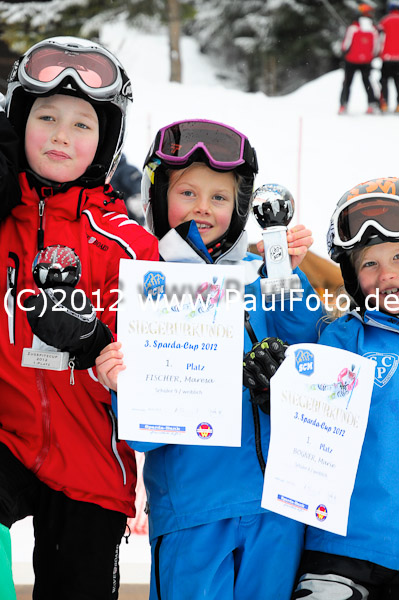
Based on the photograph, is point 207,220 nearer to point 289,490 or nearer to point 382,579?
point 289,490

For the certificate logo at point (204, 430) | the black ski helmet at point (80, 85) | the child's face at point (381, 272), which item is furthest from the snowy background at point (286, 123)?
the certificate logo at point (204, 430)

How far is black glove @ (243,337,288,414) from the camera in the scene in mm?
1843

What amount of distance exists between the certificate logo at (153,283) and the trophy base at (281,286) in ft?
1.07

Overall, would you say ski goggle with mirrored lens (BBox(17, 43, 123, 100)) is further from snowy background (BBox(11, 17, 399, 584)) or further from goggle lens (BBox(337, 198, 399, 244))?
snowy background (BBox(11, 17, 399, 584))

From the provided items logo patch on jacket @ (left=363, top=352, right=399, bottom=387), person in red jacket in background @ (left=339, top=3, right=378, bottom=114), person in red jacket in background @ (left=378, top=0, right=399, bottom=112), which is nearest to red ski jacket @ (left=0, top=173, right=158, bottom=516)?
logo patch on jacket @ (left=363, top=352, right=399, bottom=387)

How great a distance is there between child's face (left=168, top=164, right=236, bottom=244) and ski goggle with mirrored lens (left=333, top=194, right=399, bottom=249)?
359 mm

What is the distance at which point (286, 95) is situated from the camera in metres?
7.83

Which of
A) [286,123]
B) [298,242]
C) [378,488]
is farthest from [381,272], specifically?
[286,123]

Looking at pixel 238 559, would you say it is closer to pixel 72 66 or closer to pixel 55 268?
pixel 55 268

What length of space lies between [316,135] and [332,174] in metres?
0.55

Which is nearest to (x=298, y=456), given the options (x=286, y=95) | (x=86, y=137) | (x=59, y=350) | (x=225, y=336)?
(x=225, y=336)

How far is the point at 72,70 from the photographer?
212 centimetres

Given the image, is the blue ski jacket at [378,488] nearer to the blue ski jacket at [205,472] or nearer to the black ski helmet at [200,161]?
the blue ski jacket at [205,472]

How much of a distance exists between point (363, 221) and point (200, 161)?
555 mm
